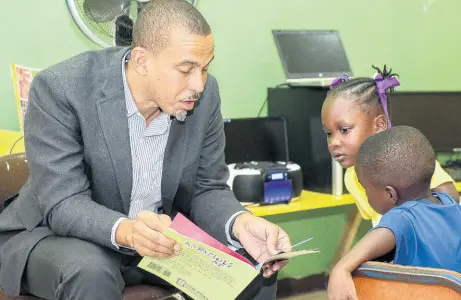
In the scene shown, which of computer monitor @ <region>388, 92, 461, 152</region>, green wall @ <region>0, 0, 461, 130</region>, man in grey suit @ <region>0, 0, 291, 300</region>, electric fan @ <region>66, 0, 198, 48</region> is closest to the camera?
man in grey suit @ <region>0, 0, 291, 300</region>

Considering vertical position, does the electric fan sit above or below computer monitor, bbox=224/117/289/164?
above

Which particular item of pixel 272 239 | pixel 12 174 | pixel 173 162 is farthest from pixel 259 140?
pixel 272 239

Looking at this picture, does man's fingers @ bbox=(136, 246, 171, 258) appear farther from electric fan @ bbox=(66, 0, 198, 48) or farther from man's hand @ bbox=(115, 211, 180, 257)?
Result: electric fan @ bbox=(66, 0, 198, 48)

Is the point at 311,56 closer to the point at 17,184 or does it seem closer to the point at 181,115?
the point at 181,115

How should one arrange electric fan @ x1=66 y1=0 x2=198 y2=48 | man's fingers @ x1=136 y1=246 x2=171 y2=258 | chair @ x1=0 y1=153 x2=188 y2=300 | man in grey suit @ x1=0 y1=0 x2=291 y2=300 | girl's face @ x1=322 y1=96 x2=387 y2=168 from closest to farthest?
man's fingers @ x1=136 y1=246 x2=171 y2=258 < man in grey suit @ x1=0 y1=0 x2=291 y2=300 < chair @ x1=0 y1=153 x2=188 y2=300 < girl's face @ x1=322 y1=96 x2=387 y2=168 < electric fan @ x1=66 y1=0 x2=198 y2=48

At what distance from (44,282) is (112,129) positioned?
450 mm

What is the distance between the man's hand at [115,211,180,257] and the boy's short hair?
0.63 meters

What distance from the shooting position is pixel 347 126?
2.51m

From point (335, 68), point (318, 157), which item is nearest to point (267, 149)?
point (318, 157)

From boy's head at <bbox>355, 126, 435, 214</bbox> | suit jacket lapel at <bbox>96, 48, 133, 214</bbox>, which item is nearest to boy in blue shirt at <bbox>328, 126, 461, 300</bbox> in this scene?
boy's head at <bbox>355, 126, 435, 214</bbox>

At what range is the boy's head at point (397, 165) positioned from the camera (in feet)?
6.03

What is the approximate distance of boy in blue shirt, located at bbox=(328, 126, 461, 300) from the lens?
62.2 inches

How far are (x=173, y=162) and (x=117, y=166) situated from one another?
183mm

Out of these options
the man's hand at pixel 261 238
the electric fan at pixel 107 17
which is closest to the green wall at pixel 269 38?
the electric fan at pixel 107 17
